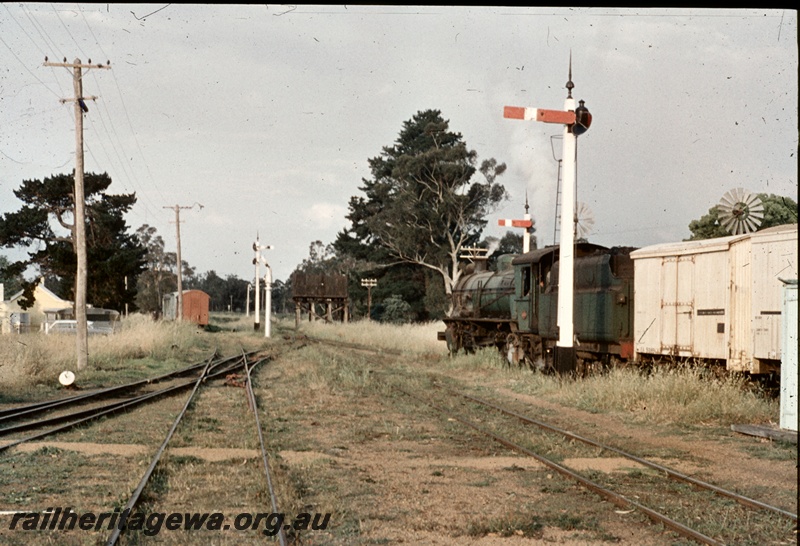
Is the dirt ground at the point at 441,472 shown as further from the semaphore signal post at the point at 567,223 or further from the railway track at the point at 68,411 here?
the semaphore signal post at the point at 567,223

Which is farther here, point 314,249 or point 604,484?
point 314,249

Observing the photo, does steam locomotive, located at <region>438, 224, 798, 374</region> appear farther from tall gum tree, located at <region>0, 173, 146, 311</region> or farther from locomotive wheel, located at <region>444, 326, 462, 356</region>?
tall gum tree, located at <region>0, 173, 146, 311</region>

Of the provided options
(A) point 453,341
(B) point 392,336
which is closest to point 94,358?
(A) point 453,341

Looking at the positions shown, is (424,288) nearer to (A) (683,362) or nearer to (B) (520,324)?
(B) (520,324)

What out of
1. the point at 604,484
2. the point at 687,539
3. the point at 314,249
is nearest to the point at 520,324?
the point at 604,484

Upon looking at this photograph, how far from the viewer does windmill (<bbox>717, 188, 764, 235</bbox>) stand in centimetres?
2716

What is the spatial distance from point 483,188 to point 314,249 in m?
56.4

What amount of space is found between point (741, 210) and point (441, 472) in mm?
22785

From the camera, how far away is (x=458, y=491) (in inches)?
294

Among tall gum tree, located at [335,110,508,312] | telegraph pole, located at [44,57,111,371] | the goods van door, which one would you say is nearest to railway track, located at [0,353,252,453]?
telegraph pole, located at [44,57,111,371]

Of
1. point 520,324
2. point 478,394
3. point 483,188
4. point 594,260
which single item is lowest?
point 478,394

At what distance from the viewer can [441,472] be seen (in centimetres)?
831

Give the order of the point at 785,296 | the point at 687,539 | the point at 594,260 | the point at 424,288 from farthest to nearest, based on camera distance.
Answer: the point at 424,288
the point at 594,260
the point at 785,296
the point at 687,539

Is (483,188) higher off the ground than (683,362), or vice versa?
(483,188)
